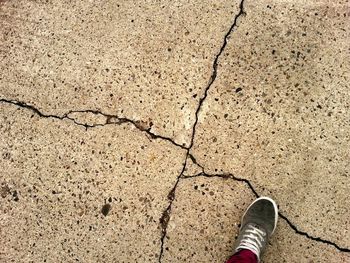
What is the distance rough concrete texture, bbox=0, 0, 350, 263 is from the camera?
2.30 metres

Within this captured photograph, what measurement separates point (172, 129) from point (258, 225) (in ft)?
2.17

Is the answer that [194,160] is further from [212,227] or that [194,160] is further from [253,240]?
[253,240]

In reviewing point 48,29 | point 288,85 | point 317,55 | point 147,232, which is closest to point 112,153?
point 147,232

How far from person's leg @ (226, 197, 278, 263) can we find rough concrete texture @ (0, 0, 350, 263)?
0.17 feet

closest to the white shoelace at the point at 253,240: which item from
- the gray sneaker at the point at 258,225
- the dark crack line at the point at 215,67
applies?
the gray sneaker at the point at 258,225

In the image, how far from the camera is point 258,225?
2.23 m

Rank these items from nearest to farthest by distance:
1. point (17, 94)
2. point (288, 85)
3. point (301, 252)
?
point (301, 252)
point (288, 85)
point (17, 94)

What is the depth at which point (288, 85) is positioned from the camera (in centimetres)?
239

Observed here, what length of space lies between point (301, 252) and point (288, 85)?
0.85 metres

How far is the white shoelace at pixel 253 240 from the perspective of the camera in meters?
2.20

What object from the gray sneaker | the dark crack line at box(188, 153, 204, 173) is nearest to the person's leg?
the gray sneaker

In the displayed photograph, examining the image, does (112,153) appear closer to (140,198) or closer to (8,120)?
(140,198)

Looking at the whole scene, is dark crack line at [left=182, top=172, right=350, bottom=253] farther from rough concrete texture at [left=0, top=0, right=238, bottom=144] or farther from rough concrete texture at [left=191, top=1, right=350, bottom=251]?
rough concrete texture at [left=0, top=0, right=238, bottom=144]

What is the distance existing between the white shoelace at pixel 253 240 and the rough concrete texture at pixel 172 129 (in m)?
0.08
